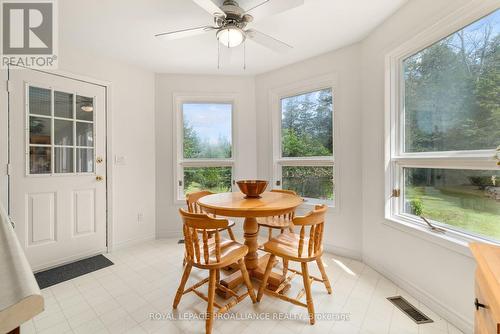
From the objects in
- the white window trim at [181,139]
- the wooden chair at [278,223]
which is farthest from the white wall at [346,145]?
the white window trim at [181,139]

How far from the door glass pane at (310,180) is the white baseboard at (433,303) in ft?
3.34

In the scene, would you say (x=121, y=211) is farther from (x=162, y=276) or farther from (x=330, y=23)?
(x=330, y=23)

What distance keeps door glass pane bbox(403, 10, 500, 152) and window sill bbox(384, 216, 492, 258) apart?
63cm

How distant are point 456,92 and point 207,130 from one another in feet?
9.37

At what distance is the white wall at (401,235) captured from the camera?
1.57 m

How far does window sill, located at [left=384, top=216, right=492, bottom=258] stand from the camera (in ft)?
5.03

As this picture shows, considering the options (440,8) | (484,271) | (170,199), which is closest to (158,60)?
(170,199)

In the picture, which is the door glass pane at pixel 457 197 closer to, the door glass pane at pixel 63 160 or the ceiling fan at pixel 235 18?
the ceiling fan at pixel 235 18

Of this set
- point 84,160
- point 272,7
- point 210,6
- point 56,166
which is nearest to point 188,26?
point 210,6

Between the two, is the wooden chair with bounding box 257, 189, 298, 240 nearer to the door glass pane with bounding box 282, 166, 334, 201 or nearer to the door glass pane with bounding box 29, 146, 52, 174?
the door glass pane with bounding box 282, 166, 334, 201

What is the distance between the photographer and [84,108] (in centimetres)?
273

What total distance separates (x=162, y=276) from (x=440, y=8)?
3311 millimetres

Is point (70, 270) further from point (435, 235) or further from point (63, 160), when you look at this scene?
point (435, 235)

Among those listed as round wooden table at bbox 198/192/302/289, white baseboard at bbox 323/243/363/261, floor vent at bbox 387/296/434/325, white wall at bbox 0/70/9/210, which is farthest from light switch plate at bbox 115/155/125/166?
floor vent at bbox 387/296/434/325
